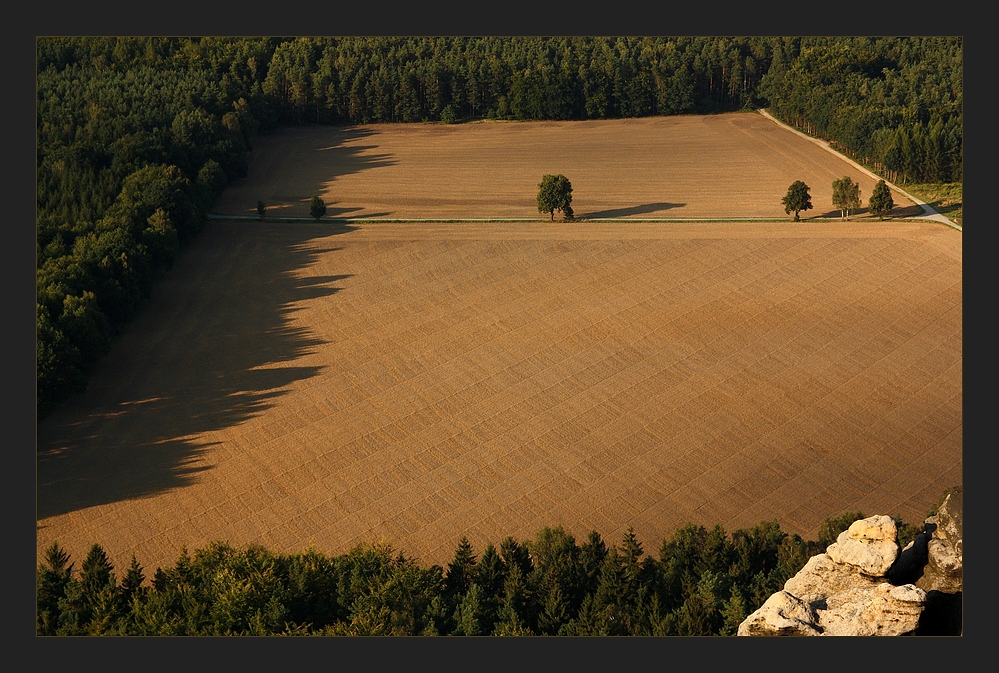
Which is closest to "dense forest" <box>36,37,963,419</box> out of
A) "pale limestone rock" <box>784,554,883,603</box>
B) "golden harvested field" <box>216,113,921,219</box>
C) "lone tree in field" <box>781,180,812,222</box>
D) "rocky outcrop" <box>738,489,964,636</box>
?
"golden harvested field" <box>216,113,921,219</box>

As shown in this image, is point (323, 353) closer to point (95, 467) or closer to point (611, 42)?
point (95, 467)

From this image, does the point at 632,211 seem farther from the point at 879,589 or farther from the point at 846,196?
the point at 879,589

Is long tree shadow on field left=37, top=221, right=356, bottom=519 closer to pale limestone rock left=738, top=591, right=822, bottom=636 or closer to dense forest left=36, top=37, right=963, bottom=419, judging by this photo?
dense forest left=36, top=37, right=963, bottom=419

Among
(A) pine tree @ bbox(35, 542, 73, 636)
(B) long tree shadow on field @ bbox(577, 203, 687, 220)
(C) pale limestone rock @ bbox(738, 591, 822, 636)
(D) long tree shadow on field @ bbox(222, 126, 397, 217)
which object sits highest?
(D) long tree shadow on field @ bbox(222, 126, 397, 217)

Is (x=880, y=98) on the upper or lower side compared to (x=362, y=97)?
lower

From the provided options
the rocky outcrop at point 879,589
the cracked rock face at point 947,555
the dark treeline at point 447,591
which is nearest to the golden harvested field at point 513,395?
the dark treeline at point 447,591

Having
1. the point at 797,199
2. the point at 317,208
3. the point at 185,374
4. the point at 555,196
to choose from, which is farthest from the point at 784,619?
the point at 317,208

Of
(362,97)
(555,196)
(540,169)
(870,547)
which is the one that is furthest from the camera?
(362,97)
